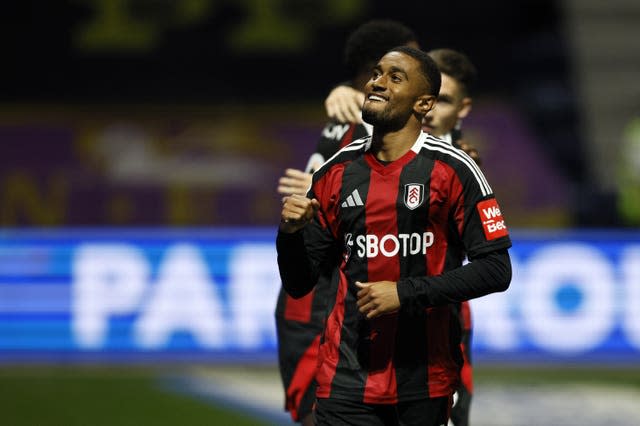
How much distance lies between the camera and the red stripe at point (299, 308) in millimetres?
5023

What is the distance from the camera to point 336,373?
3.93m

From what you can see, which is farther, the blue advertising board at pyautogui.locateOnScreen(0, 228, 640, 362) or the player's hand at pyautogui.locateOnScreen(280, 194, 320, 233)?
the blue advertising board at pyautogui.locateOnScreen(0, 228, 640, 362)

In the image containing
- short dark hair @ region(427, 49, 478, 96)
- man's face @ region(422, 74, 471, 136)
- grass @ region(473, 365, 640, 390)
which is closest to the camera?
man's face @ region(422, 74, 471, 136)

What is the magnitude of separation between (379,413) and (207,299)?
5474 mm

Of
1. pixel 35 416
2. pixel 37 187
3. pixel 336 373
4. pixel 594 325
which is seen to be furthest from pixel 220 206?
pixel 336 373

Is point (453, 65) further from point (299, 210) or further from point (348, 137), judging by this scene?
point (299, 210)

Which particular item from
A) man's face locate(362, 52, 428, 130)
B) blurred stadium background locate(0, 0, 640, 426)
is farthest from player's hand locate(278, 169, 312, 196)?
blurred stadium background locate(0, 0, 640, 426)

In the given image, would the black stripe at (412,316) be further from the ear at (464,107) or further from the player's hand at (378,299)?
the ear at (464,107)

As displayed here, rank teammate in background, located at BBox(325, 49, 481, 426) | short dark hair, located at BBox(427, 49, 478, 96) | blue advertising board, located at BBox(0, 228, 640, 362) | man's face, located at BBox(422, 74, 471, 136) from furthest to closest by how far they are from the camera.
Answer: blue advertising board, located at BBox(0, 228, 640, 362), short dark hair, located at BBox(427, 49, 478, 96), man's face, located at BBox(422, 74, 471, 136), teammate in background, located at BBox(325, 49, 481, 426)

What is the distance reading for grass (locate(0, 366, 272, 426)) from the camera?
7.54 m

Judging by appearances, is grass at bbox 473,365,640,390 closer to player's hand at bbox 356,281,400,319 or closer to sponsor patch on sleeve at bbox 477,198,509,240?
sponsor patch on sleeve at bbox 477,198,509,240

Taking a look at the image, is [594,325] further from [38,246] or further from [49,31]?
[49,31]

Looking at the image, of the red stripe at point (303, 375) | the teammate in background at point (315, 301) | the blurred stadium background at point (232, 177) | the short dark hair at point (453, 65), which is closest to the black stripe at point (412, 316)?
the teammate in background at point (315, 301)

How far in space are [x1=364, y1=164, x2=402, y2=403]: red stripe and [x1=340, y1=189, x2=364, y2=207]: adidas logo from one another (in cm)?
3
